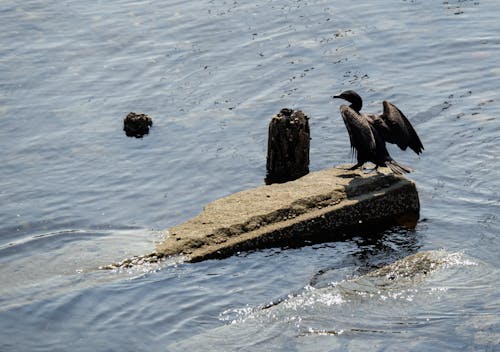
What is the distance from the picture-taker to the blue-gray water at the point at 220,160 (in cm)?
827

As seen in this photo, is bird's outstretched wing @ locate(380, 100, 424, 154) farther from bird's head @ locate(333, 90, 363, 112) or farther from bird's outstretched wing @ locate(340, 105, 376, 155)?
bird's head @ locate(333, 90, 363, 112)

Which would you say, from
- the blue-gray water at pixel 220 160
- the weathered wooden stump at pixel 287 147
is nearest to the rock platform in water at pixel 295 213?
the blue-gray water at pixel 220 160

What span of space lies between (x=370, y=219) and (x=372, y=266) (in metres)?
0.93

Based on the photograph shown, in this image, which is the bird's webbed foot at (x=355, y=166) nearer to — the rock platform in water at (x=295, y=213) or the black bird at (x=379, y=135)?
the black bird at (x=379, y=135)

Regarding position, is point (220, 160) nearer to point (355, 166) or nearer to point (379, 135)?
point (355, 166)

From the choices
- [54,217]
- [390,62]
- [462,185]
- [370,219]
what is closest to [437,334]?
[370,219]

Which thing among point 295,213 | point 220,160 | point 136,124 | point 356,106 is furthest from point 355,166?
point 136,124

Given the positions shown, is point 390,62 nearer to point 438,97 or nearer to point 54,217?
point 438,97

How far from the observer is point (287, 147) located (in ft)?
37.0

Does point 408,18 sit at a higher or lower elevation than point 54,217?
higher

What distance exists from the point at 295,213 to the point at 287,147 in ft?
5.61

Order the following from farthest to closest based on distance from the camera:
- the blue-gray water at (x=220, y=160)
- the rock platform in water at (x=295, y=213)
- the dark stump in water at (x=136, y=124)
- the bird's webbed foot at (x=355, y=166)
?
the dark stump in water at (x=136, y=124), the bird's webbed foot at (x=355, y=166), the rock platform in water at (x=295, y=213), the blue-gray water at (x=220, y=160)

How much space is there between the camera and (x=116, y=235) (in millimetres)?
10039

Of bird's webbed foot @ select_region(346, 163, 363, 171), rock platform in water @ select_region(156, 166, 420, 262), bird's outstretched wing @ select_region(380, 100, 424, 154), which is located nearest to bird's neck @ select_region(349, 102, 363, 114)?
bird's outstretched wing @ select_region(380, 100, 424, 154)
